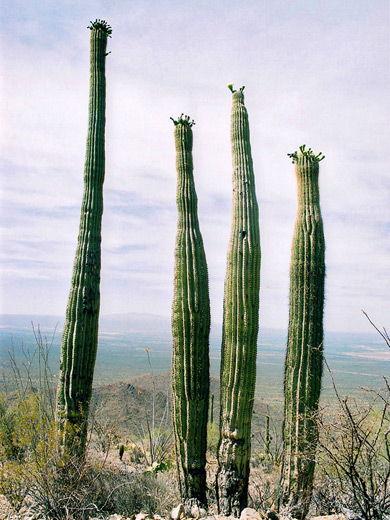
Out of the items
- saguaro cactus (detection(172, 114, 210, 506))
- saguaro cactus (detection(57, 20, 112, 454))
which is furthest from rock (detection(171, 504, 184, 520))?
saguaro cactus (detection(57, 20, 112, 454))

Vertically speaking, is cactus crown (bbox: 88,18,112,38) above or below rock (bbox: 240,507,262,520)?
above

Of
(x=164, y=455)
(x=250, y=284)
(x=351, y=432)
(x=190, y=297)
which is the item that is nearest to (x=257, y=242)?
(x=250, y=284)

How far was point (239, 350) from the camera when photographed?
6.97m

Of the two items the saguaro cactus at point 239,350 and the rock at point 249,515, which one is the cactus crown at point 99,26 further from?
the rock at point 249,515

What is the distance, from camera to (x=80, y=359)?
747cm

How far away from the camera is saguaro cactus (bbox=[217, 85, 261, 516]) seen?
22.1 feet

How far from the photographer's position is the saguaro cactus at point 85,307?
733 centimetres

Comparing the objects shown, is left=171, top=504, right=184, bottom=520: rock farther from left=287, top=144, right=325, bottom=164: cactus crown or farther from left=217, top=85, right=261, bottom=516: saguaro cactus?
left=287, top=144, right=325, bottom=164: cactus crown

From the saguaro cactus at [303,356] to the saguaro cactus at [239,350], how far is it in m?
0.58

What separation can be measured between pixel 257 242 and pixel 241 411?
2.66 metres

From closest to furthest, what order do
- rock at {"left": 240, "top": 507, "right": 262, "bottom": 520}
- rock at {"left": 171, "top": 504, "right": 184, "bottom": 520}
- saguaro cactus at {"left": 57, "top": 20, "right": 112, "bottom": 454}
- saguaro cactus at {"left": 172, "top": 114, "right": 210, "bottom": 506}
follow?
rock at {"left": 240, "top": 507, "right": 262, "bottom": 520}, rock at {"left": 171, "top": 504, "right": 184, "bottom": 520}, saguaro cactus at {"left": 172, "top": 114, "right": 210, "bottom": 506}, saguaro cactus at {"left": 57, "top": 20, "right": 112, "bottom": 454}

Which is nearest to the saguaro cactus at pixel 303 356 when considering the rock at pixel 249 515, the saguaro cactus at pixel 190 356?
the rock at pixel 249 515

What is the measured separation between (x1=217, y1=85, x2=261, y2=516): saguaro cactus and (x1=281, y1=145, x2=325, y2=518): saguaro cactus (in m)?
0.58

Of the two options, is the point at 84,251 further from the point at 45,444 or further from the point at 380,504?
the point at 380,504
